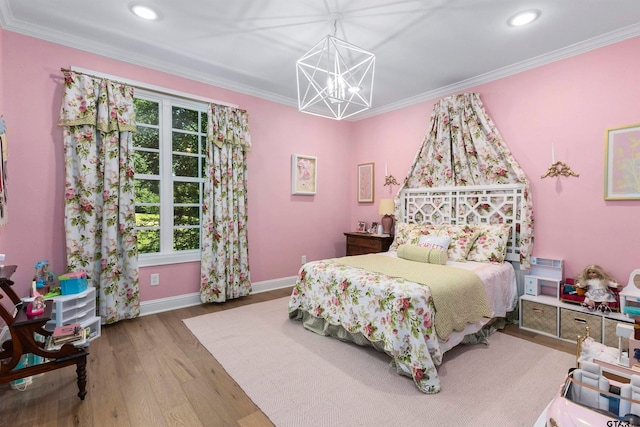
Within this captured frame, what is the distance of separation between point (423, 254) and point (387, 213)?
127cm

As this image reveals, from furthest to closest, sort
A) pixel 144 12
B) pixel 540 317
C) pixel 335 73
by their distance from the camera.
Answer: pixel 540 317
pixel 144 12
pixel 335 73

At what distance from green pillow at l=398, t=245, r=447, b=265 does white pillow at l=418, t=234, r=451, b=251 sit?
0.26 ft

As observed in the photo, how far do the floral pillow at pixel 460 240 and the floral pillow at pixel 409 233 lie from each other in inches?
7.5

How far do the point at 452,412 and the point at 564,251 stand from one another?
2.19m

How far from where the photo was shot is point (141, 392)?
6.36 ft

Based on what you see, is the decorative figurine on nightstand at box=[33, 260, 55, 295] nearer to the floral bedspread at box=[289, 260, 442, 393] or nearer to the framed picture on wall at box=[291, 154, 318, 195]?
the floral bedspread at box=[289, 260, 442, 393]

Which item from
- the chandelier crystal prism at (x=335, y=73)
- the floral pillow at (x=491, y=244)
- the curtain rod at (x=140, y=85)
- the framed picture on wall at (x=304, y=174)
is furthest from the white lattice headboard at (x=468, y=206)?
the curtain rod at (x=140, y=85)

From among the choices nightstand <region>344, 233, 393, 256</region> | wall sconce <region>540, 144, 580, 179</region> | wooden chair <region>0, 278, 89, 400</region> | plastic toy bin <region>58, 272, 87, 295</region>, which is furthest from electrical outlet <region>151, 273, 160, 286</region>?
wall sconce <region>540, 144, 580, 179</region>

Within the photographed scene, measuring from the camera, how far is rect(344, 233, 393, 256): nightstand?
4.16 metres

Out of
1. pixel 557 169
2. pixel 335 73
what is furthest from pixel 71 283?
pixel 557 169

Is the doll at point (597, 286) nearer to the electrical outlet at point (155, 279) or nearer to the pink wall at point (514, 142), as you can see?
the pink wall at point (514, 142)

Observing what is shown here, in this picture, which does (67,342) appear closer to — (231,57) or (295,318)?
(295,318)

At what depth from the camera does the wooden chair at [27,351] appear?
1686 mm

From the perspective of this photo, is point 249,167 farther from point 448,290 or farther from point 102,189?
point 448,290
